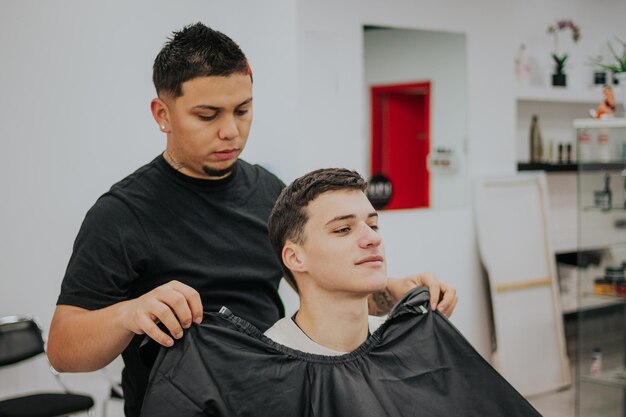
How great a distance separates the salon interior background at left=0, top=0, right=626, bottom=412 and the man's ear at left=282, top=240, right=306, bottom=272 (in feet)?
7.27

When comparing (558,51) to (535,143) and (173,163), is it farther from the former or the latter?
(173,163)

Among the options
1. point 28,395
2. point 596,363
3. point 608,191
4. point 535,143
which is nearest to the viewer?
point 28,395

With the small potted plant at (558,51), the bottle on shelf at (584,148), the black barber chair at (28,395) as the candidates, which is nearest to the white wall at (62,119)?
the black barber chair at (28,395)

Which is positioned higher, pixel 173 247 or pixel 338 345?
pixel 173 247

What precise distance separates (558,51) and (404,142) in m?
1.84

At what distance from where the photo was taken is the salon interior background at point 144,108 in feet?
12.2

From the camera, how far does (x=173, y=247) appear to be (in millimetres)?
1870

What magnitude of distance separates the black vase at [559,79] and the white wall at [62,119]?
9.04ft

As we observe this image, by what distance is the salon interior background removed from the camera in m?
3.71

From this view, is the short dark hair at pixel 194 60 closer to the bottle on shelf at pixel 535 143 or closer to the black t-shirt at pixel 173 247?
the black t-shirt at pixel 173 247

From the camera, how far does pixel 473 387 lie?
6.22 feet

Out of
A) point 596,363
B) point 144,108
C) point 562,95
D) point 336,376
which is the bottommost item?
point 596,363

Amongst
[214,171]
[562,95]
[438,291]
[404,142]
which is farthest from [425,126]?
[214,171]

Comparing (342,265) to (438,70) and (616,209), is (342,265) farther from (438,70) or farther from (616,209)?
(438,70)
